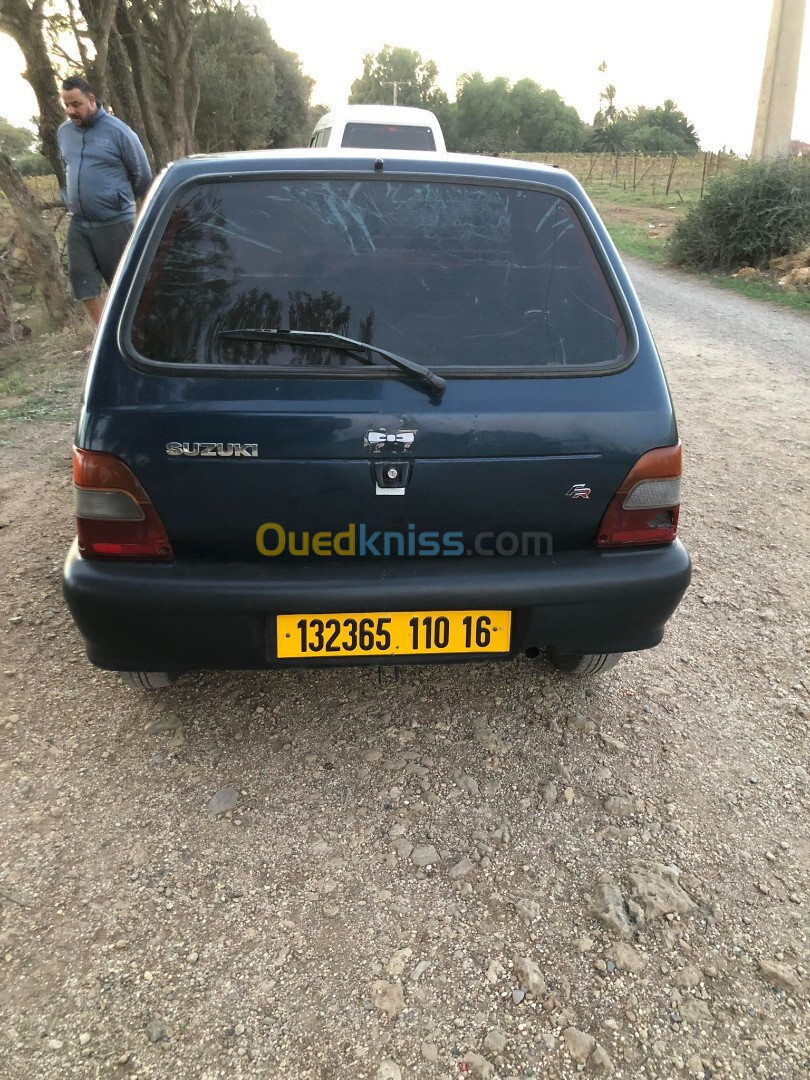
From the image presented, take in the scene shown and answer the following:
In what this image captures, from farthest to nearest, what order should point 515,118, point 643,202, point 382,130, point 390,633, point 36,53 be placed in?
1. point 515,118
2. point 643,202
3. point 382,130
4. point 36,53
5. point 390,633

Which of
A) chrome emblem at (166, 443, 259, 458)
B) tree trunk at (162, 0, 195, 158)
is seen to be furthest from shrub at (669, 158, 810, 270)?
chrome emblem at (166, 443, 259, 458)

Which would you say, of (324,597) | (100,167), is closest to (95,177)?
(100,167)

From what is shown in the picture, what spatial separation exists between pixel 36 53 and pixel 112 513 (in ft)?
37.3

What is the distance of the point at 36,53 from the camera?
413 inches

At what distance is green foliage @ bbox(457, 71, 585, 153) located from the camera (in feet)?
300

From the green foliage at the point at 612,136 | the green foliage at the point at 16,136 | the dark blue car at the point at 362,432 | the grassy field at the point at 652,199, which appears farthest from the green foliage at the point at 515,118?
the dark blue car at the point at 362,432

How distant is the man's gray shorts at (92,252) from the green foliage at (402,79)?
10525 cm

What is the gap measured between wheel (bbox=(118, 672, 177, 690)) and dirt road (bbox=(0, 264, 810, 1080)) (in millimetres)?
121

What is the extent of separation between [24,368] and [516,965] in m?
7.39

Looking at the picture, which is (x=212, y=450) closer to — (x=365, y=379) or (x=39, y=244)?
(x=365, y=379)

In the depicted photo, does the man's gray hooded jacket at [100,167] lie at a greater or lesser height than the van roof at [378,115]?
lesser

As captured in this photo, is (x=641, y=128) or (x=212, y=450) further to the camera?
(x=641, y=128)

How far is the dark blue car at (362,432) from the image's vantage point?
2068 mm

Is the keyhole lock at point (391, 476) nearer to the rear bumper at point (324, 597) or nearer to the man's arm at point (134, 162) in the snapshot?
the rear bumper at point (324, 597)
